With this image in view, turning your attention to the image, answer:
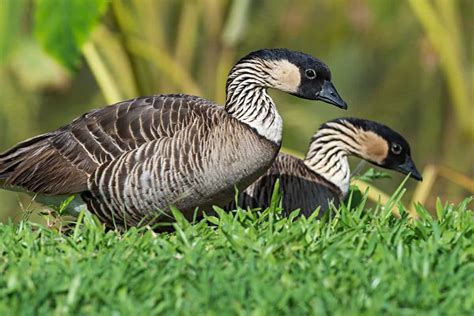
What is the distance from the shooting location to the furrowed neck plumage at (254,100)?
6.30m

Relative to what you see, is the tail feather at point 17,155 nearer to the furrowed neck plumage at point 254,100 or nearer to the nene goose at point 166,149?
the nene goose at point 166,149

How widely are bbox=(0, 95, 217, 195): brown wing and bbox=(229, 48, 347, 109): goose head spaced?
38 cm

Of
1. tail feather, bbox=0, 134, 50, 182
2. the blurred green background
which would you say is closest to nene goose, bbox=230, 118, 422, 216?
the blurred green background

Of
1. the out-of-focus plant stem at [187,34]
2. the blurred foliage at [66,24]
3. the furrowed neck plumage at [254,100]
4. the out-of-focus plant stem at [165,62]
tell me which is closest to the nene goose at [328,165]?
the furrowed neck plumage at [254,100]

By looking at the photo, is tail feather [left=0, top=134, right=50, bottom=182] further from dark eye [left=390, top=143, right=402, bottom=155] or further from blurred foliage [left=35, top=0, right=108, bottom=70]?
dark eye [left=390, top=143, right=402, bottom=155]

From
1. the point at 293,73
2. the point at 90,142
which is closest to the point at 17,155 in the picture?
the point at 90,142

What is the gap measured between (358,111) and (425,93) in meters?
1.50

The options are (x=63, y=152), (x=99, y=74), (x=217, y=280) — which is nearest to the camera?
(x=217, y=280)

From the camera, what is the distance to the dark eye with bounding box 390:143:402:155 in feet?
24.4

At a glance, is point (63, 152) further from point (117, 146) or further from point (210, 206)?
point (210, 206)

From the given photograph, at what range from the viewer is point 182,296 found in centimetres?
401

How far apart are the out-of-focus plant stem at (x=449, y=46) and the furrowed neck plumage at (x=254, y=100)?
3.37 meters

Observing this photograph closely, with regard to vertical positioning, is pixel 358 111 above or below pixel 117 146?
below

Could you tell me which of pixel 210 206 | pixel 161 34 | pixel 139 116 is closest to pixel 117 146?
pixel 139 116
